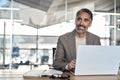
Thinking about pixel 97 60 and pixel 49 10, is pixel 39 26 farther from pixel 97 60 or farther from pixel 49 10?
pixel 97 60

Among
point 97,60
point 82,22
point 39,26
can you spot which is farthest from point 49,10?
point 97,60

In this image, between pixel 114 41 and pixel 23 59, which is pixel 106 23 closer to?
pixel 114 41

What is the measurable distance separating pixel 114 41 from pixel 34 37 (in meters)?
2.90

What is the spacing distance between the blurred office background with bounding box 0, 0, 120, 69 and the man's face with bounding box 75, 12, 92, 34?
6.89m

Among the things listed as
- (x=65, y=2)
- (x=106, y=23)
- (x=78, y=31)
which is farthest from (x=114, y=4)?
(x=78, y=31)

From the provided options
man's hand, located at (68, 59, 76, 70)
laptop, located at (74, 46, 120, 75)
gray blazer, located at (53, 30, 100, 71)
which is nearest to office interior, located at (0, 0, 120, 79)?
gray blazer, located at (53, 30, 100, 71)

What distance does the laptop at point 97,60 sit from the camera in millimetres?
1723

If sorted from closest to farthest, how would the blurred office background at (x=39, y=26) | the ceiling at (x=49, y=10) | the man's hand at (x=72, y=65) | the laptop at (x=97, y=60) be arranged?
the laptop at (x=97, y=60)
the man's hand at (x=72, y=65)
the blurred office background at (x=39, y=26)
the ceiling at (x=49, y=10)

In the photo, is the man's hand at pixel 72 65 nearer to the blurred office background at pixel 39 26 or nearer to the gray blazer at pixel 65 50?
the gray blazer at pixel 65 50

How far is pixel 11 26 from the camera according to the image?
9.09m

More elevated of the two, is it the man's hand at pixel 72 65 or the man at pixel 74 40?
the man at pixel 74 40

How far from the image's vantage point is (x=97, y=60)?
1.75m

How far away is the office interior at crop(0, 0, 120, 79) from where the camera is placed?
9.09 m

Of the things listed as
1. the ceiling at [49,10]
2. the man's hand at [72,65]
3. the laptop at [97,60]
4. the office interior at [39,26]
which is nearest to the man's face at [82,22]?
the man's hand at [72,65]
